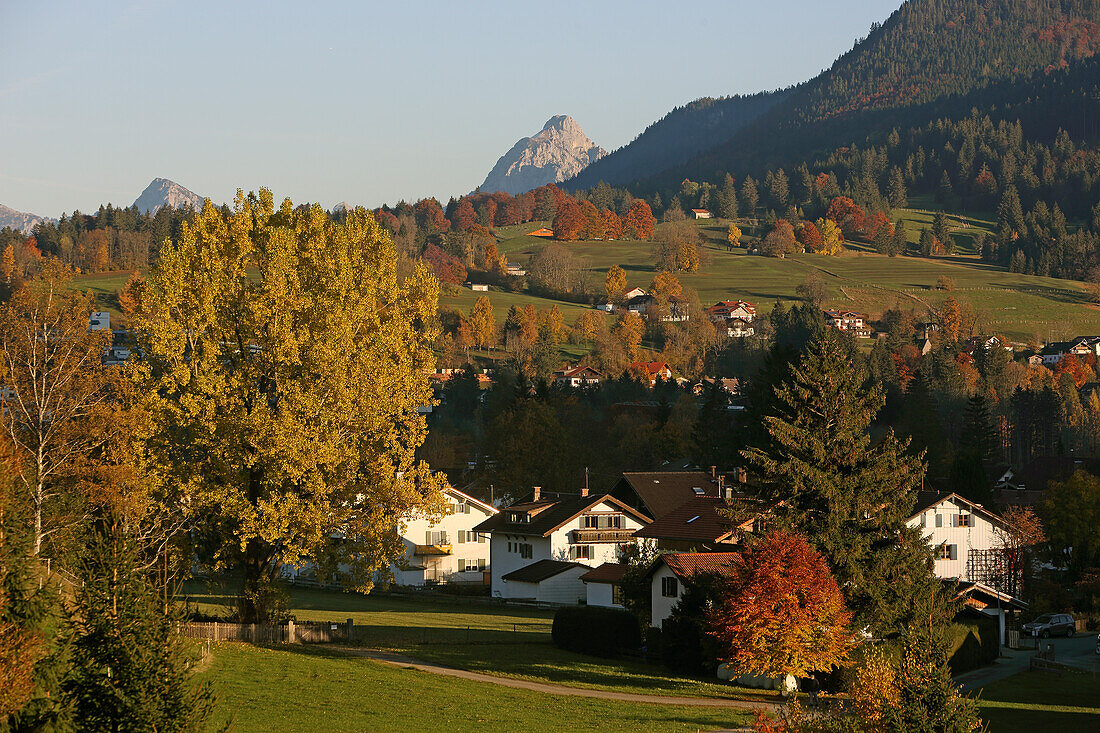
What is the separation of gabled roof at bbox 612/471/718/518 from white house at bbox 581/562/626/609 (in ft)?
31.6

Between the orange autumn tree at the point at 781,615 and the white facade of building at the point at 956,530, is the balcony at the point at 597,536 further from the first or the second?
the orange autumn tree at the point at 781,615

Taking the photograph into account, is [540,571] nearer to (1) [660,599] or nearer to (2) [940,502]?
(1) [660,599]

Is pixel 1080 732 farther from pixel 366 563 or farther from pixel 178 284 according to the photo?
pixel 178 284

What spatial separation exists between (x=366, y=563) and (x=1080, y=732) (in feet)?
74.4

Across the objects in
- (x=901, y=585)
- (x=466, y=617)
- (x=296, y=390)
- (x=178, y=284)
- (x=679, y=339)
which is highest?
(x=679, y=339)

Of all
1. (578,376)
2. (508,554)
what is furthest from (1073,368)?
(508,554)

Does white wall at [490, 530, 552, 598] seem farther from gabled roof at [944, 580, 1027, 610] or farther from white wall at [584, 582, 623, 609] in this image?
gabled roof at [944, 580, 1027, 610]

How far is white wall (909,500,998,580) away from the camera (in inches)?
2426

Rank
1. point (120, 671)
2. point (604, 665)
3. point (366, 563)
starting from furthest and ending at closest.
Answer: point (604, 665) < point (366, 563) < point (120, 671)

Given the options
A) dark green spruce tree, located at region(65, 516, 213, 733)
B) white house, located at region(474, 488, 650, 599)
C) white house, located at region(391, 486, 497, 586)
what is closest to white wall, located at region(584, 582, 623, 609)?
white house, located at region(474, 488, 650, 599)

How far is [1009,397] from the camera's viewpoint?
142250 millimetres

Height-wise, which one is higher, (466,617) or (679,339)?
(679,339)

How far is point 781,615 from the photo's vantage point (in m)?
37.0

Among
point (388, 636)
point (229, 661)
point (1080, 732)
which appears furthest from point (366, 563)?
point (1080, 732)
